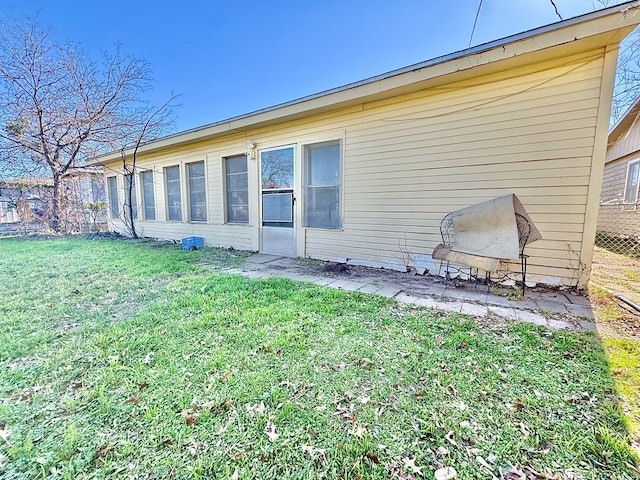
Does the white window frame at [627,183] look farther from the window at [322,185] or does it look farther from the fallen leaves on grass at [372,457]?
the fallen leaves on grass at [372,457]

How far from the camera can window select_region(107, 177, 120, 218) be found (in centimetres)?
1000

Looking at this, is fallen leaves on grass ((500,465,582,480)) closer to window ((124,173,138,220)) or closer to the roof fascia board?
the roof fascia board

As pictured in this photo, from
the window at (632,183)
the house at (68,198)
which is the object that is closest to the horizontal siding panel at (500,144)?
the window at (632,183)

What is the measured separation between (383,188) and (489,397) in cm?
350

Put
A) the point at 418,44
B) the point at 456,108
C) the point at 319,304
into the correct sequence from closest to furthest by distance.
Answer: the point at 319,304 → the point at 456,108 → the point at 418,44

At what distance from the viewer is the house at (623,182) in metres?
6.89

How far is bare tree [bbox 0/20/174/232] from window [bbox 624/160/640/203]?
14.0 meters

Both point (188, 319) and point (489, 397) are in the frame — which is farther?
point (188, 319)

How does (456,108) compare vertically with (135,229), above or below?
above

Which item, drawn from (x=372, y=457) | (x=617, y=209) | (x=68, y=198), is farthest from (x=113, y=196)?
(x=617, y=209)

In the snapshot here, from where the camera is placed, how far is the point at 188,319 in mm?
2639

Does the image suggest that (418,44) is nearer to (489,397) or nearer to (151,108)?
(489,397)

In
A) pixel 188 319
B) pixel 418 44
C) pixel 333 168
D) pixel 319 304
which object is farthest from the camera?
pixel 418 44

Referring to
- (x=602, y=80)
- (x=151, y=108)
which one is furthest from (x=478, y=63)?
(x=151, y=108)
